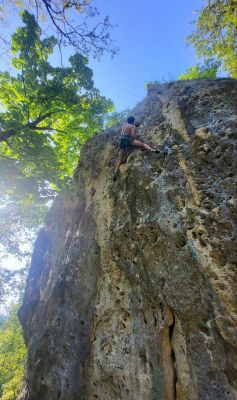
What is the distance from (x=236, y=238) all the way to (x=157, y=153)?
10.7ft

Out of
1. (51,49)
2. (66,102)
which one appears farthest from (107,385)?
(51,49)

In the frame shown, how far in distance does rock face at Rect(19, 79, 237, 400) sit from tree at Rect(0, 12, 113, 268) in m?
5.24

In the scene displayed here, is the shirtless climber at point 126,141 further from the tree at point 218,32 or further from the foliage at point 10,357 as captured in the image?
the foliage at point 10,357

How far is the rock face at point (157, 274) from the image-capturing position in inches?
197

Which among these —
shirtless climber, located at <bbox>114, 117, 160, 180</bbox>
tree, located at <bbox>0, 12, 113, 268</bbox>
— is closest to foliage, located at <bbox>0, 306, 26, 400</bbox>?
tree, located at <bbox>0, 12, 113, 268</bbox>

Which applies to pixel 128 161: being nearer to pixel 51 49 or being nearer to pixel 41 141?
pixel 41 141

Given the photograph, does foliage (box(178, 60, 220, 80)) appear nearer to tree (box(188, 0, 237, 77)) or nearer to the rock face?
tree (box(188, 0, 237, 77))

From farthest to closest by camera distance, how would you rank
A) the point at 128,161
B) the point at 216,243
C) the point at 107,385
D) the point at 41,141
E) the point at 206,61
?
the point at 206,61, the point at 41,141, the point at 128,161, the point at 107,385, the point at 216,243

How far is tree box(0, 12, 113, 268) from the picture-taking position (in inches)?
484

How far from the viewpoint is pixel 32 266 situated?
1433cm

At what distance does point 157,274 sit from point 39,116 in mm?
11173

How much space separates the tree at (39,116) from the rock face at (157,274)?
5.24 m

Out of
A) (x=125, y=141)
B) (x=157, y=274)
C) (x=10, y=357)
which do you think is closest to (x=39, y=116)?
(x=125, y=141)

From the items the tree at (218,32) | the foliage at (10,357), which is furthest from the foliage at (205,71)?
the foliage at (10,357)
